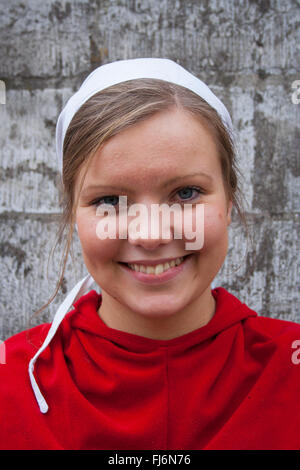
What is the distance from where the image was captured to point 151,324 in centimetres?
126

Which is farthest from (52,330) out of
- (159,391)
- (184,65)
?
(184,65)

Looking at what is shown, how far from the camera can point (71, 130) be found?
1.30m

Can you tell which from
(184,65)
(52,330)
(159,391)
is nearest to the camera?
(159,391)

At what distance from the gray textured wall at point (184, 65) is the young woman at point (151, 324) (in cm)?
77

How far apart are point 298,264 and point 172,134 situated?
120 cm

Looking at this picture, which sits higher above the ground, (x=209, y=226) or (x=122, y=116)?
(x=122, y=116)

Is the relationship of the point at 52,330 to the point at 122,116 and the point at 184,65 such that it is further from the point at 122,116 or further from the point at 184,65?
the point at 184,65

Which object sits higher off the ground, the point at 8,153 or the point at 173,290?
the point at 8,153

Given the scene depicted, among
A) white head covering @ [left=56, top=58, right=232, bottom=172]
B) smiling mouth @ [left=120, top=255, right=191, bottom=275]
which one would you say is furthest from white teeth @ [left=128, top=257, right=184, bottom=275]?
white head covering @ [left=56, top=58, right=232, bottom=172]

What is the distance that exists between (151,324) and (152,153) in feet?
1.68

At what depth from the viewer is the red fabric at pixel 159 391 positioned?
1.13 metres

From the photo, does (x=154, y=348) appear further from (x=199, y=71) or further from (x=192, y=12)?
(x=192, y=12)

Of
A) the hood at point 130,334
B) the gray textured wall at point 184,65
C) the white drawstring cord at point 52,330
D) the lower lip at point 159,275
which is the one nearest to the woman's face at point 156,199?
the lower lip at point 159,275
